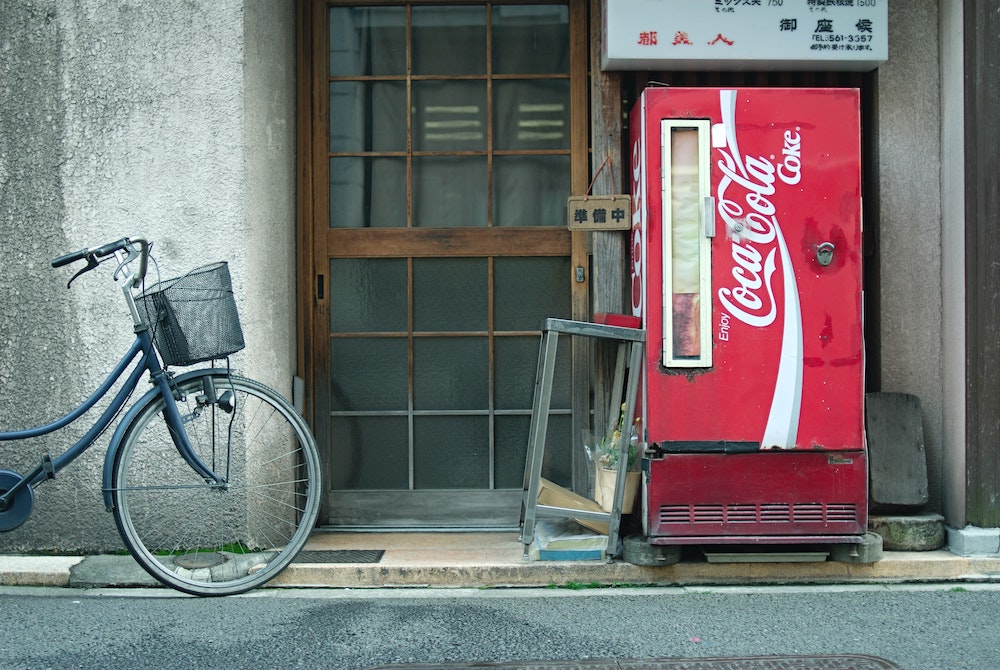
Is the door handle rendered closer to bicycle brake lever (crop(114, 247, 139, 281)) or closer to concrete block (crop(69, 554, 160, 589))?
bicycle brake lever (crop(114, 247, 139, 281))

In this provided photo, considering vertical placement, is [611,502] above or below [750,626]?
above

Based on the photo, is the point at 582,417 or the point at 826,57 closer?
the point at 826,57

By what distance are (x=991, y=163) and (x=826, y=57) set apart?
1018 mm

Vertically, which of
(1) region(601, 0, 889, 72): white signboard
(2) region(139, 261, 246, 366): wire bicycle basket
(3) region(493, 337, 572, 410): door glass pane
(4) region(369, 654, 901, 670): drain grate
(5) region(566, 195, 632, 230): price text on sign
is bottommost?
(4) region(369, 654, 901, 670): drain grate

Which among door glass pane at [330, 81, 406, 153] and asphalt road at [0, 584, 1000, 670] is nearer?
asphalt road at [0, 584, 1000, 670]

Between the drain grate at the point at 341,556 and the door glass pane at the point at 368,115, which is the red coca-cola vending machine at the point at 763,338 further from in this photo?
the door glass pane at the point at 368,115

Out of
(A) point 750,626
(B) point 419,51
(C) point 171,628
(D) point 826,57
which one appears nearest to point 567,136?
(B) point 419,51

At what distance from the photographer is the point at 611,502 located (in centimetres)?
469

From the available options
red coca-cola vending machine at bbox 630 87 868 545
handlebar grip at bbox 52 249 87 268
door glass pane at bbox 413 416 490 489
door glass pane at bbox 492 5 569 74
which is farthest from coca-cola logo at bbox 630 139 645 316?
handlebar grip at bbox 52 249 87 268

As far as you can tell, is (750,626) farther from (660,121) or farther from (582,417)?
(660,121)

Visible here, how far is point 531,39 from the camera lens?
220 inches

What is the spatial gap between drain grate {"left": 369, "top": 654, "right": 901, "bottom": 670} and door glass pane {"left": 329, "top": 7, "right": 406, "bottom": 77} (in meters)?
3.57

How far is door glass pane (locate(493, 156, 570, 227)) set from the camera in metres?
→ 5.60

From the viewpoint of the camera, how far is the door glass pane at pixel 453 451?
561cm
